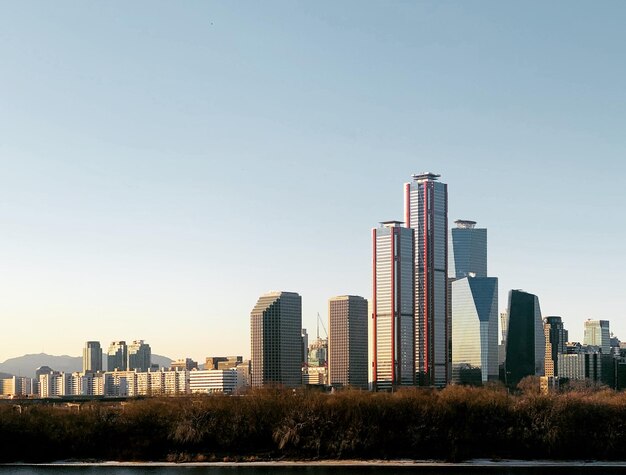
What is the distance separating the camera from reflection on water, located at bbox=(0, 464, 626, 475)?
3536 inches

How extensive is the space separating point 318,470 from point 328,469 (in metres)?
1.44

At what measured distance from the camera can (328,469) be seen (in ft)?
303

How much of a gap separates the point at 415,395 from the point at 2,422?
43.4 m

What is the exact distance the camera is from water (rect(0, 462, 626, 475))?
295 feet

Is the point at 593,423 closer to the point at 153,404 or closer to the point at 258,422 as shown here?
the point at 258,422

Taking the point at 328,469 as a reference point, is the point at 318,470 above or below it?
above

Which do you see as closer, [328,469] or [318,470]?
[318,470]

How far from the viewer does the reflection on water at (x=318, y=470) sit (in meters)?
89.8

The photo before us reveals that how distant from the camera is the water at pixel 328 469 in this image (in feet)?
295

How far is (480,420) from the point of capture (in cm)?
10631

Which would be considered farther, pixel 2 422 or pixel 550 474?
pixel 2 422

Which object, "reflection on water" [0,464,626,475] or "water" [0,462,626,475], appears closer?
"reflection on water" [0,464,626,475]

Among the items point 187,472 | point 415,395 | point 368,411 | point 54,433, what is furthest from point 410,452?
point 54,433

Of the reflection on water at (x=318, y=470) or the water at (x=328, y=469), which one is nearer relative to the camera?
the reflection on water at (x=318, y=470)
